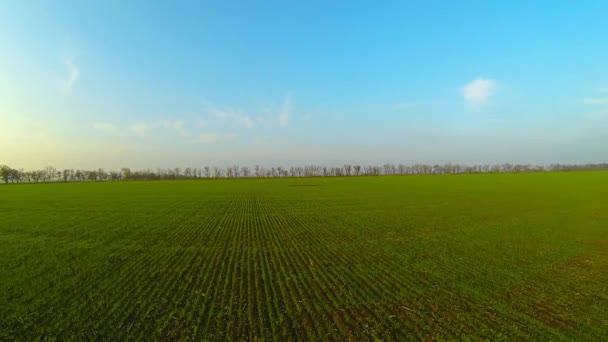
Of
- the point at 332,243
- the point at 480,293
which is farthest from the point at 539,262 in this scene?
the point at 332,243

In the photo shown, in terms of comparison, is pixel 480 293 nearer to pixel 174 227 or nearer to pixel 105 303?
pixel 105 303

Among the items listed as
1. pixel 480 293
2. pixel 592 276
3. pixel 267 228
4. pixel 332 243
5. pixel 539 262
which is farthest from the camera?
pixel 267 228

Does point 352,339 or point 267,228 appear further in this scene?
point 267,228

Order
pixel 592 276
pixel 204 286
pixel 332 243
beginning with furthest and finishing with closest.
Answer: pixel 332 243
pixel 592 276
pixel 204 286

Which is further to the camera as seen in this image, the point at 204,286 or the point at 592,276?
the point at 592,276

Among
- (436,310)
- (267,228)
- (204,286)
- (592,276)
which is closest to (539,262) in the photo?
(592,276)

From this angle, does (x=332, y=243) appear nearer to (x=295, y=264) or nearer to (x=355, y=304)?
(x=295, y=264)

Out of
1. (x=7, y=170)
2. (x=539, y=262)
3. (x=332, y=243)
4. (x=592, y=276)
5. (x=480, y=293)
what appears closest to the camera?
(x=480, y=293)

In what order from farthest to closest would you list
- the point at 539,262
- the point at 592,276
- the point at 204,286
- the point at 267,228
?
the point at 267,228, the point at 539,262, the point at 592,276, the point at 204,286
